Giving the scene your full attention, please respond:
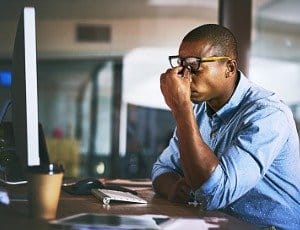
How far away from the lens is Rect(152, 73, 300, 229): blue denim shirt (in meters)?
1.62

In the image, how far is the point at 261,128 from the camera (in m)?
1.68

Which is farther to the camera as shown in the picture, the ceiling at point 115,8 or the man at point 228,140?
the ceiling at point 115,8

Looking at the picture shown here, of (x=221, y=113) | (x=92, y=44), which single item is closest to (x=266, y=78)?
(x=92, y=44)

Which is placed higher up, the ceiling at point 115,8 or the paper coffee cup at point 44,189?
the ceiling at point 115,8

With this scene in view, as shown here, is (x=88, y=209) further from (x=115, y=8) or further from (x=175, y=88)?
(x=115, y=8)

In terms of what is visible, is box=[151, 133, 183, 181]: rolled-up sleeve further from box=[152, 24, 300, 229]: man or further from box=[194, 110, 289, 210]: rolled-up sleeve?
box=[194, 110, 289, 210]: rolled-up sleeve

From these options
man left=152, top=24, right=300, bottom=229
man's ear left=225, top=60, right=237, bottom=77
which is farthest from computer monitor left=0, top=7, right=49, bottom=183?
man's ear left=225, top=60, right=237, bottom=77

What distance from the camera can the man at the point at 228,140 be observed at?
162cm

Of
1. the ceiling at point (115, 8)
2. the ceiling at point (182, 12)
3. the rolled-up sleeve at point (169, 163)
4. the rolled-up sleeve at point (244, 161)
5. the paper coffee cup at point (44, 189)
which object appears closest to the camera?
the paper coffee cup at point (44, 189)

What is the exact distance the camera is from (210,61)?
1840 millimetres

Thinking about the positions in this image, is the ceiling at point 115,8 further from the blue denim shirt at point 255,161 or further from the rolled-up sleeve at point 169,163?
the blue denim shirt at point 255,161

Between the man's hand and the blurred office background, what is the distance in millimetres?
4667

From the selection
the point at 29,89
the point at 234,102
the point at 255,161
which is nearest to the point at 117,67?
the point at 234,102

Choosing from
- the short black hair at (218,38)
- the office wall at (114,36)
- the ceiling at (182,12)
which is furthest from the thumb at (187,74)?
the office wall at (114,36)
